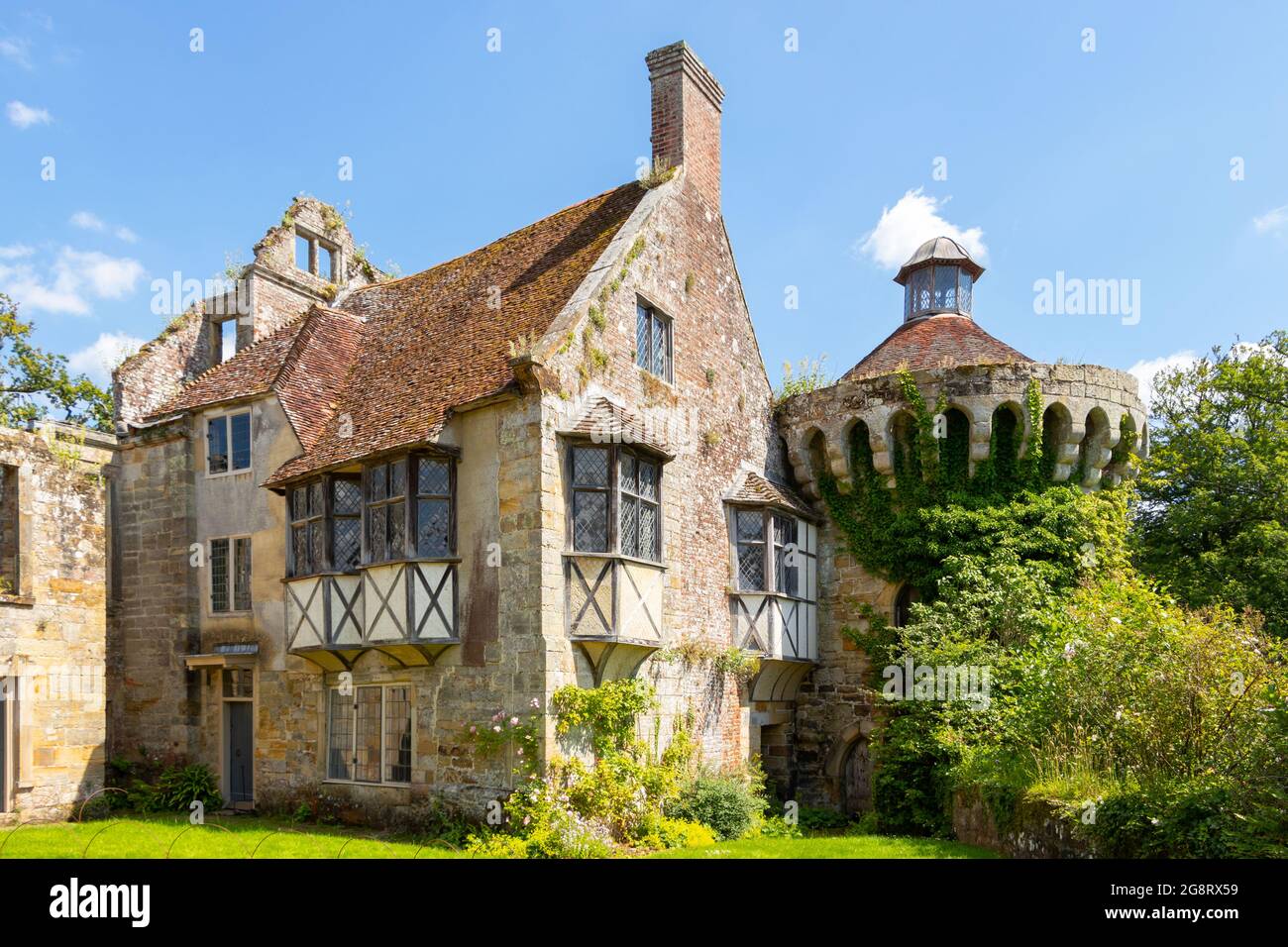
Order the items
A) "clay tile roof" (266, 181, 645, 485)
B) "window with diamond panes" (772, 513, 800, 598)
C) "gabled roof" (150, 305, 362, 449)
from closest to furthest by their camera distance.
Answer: "clay tile roof" (266, 181, 645, 485), "gabled roof" (150, 305, 362, 449), "window with diamond panes" (772, 513, 800, 598)

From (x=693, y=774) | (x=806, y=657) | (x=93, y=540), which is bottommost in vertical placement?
(x=693, y=774)

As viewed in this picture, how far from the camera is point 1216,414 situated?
96.2 ft

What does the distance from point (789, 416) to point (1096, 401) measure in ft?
18.6

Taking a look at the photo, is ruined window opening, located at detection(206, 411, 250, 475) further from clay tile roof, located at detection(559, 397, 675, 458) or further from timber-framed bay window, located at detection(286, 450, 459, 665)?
clay tile roof, located at detection(559, 397, 675, 458)

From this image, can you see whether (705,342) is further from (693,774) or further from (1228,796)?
(1228,796)

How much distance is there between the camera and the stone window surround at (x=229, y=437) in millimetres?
18188

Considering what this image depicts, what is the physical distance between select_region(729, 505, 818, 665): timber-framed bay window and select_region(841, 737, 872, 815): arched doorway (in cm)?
174

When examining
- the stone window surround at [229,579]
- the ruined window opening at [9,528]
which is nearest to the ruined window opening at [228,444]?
the stone window surround at [229,579]

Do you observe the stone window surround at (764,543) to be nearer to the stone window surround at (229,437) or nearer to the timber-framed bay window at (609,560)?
the timber-framed bay window at (609,560)

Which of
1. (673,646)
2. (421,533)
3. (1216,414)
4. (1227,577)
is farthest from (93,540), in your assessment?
(1216,414)

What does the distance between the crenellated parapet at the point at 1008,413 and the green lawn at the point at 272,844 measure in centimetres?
735

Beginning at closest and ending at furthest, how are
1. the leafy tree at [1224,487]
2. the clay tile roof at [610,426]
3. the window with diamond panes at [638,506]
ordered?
the clay tile roof at [610,426], the window with diamond panes at [638,506], the leafy tree at [1224,487]

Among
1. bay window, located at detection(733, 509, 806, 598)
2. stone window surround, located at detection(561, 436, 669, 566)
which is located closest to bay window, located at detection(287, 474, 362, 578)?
stone window surround, located at detection(561, 436, 669, 566)

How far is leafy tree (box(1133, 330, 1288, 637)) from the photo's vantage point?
968 inches
